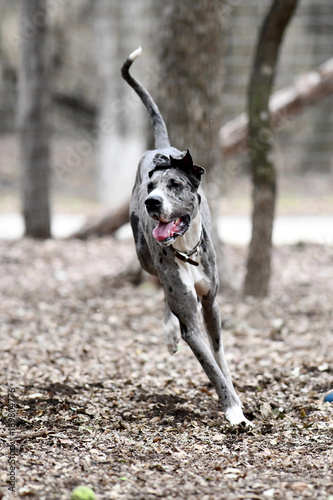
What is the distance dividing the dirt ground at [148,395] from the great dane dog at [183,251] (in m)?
0.40

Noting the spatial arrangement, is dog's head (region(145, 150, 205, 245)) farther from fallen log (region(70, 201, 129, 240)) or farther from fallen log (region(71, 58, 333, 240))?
fallen log (region(70, 201, 129, 240))

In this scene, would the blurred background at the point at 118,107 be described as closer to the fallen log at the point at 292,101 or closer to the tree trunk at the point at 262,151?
the fallen log at the point at 292,101

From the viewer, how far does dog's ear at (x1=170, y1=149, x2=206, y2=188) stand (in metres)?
3.71

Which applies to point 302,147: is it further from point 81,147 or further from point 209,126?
point 209,126

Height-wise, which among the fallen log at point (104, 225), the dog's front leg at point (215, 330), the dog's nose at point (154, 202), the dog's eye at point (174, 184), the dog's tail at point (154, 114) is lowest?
the fallen log at point (104, 225)

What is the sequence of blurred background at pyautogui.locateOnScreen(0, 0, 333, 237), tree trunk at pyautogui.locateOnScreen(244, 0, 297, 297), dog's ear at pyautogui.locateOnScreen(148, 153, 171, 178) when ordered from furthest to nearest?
blurred background at pyautogui.locateOnScreen(0, 0, 333, 237), tree trunk at pyautogui.locateOnScreen(244, 0, 297, 297), dog's ear at pyautogui.locateOnScreen(148, 153, 171, 178)

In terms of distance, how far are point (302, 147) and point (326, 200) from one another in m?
3.42

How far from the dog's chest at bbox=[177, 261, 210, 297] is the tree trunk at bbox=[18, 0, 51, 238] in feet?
21.6

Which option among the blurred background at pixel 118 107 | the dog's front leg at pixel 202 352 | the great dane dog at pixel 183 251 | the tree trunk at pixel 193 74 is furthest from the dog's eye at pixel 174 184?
the blurred background at pixel 118 107

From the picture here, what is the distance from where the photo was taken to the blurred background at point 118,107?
15.1 meters

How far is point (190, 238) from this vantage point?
3924 millimetres

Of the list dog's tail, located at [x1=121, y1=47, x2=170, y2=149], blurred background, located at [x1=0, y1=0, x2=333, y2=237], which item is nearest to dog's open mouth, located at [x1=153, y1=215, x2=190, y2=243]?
dog's tail, located at [x1=121, y1=47, x2=170, y2=149]

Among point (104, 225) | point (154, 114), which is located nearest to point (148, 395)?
point (154, 114)

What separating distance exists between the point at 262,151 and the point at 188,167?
3.52m
